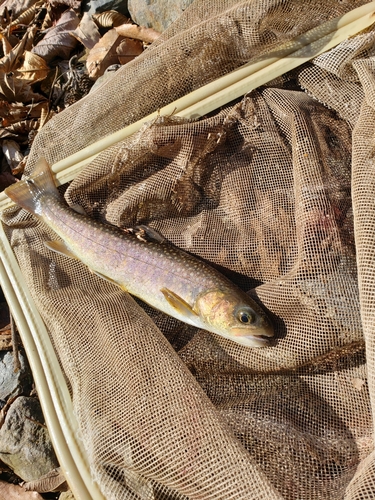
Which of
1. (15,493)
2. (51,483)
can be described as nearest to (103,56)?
(51,483)

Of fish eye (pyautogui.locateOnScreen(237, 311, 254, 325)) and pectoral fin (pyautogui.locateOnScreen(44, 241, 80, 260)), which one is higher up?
pectoral fin (pyautogui.locateOnScreen(44, 241, 80, 260))

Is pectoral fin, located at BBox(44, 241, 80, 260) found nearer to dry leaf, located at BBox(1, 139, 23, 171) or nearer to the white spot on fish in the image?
the white spot on fish

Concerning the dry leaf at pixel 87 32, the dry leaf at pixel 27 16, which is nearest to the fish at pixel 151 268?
the dry leaf at pixel 87 32

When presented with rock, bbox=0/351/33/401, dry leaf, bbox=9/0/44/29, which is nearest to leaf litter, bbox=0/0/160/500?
dry leaf, bbox=9/0/44/29

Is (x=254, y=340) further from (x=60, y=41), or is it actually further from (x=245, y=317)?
(x=60, y=41)

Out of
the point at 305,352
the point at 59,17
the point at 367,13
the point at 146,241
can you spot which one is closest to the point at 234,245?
the point at 146,241

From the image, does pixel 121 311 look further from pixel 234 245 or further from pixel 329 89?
pixel 329 89
